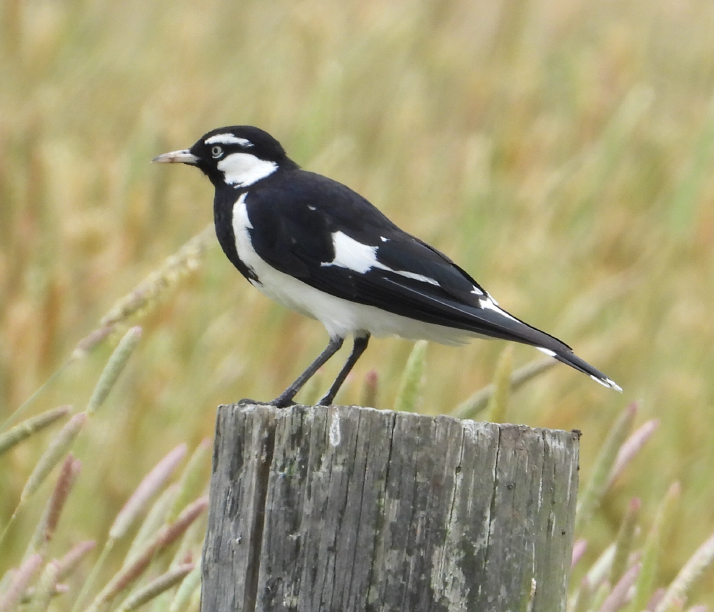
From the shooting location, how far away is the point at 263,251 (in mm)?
2154

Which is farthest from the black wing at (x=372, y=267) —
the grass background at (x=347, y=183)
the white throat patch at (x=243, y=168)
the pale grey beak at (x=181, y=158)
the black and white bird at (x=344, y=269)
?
the grass background at (x=347, y=183)

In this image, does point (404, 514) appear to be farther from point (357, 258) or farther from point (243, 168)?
point (243, 168)

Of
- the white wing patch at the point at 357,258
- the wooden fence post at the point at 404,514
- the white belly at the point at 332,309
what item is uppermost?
the white wing patch at the point at 357,258

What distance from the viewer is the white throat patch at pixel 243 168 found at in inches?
97.1

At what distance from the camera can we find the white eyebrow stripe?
2.54 metres

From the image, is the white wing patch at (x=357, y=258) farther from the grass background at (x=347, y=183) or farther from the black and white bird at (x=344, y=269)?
the grass background at (x=347, y=183)

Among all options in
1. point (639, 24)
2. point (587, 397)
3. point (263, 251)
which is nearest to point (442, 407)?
point (587, 397)

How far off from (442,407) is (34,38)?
1.62 meters

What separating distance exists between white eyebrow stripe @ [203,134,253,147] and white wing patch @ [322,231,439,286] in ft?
1.71

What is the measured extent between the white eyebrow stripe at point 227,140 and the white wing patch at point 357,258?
0.52 metres

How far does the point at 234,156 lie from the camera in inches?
100.0

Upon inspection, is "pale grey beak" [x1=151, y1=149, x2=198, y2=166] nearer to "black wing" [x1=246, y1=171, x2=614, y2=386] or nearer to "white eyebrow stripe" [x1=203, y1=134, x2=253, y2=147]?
"white eyebrow stripe" [x1=203, y1=134, x2=253, y2=147]

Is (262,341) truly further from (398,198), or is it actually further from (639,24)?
(639,24)

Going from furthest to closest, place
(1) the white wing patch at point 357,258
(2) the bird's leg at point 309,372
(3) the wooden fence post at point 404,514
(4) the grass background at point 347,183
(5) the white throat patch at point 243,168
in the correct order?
(4) the grass background at point 347,183, (5) the white throat patch at point 243,168, (2) the bird's leg at point 309,372, (1) the white wing patch at point 357,258, (3) the wooden fence post at point 404,514
